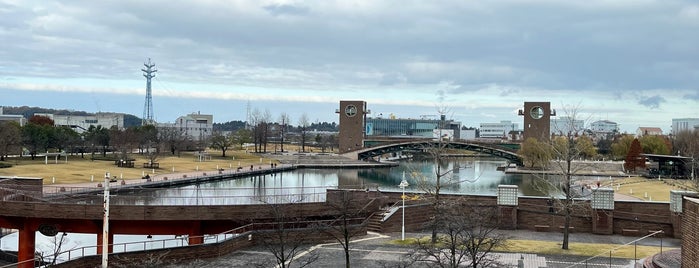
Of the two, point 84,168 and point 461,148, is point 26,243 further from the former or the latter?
point 461,148

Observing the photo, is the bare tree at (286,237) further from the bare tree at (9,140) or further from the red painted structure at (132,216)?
the bare tree at (9,140)

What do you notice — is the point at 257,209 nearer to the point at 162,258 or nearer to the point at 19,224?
Answer: the point at 162,258

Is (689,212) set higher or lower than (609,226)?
higher

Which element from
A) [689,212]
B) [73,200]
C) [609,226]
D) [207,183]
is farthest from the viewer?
[207,183]

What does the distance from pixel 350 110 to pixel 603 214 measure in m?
113

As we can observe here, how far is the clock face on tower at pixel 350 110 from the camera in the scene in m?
144

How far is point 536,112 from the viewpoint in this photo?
14050 centimetres

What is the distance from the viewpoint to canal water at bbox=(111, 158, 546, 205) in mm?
34125

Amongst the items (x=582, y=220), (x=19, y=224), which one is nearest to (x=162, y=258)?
(x=19, y=224)

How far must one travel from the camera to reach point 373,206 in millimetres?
34531

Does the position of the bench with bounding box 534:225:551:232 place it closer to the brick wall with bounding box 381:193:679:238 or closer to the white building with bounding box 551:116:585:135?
the brick wall with bounding box 381:193:679:238

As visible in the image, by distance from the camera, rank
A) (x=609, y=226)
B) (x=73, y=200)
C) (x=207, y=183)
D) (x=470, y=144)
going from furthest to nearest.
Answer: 1. (x=470, y=144)
2. (x=207, y=183)
3. (x=73, y=200)
4. (x=609, y=226)

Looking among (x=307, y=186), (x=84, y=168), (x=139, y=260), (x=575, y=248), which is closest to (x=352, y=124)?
(x=84, y=168)

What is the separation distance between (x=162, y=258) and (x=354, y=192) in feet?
47.0
